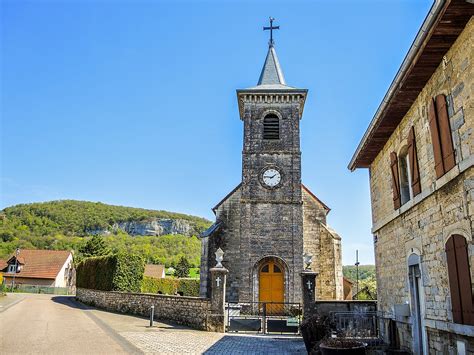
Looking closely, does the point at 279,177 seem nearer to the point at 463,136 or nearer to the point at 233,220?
the point at 233,220

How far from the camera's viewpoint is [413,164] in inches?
329

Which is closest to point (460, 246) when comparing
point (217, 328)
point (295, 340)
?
point (295, 340)

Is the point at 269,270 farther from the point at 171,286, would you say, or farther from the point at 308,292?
the point at 171,286

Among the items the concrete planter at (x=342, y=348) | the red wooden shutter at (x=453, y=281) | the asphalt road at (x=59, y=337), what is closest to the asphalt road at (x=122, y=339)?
the asphalt road at (x=59, y=337)

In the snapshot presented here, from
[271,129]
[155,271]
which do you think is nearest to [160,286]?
[271,129]

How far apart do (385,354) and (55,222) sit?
326 ft

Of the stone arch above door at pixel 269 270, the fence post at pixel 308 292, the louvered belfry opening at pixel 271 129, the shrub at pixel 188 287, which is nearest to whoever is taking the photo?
the fence post at pixel 308 292

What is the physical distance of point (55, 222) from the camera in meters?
96.1

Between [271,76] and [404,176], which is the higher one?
[271,76]

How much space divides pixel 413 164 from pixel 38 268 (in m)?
54.9

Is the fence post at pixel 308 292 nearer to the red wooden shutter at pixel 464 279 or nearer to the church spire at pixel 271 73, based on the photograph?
the red wooden shutter at pixel 464 279

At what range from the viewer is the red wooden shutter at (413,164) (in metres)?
8.17

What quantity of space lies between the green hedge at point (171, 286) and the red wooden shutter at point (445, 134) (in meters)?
32.7

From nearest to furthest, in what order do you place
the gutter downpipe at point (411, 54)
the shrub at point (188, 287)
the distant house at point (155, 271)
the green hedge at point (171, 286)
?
the gutter downpipe at point (411, 54)
the green hedge at point (171, 286)
the shrub at point (188, 287)
the distant house at point (155, 271)
